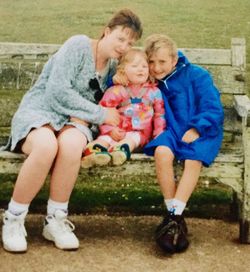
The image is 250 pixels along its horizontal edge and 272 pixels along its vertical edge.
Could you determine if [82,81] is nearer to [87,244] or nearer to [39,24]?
[87,244]

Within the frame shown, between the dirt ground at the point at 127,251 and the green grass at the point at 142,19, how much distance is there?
5209 mm

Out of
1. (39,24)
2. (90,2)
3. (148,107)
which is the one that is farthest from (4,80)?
(90,2)

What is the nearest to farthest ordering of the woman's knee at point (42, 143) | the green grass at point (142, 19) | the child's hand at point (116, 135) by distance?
the woman's knee at point (42, 143)
the child's hand at point (116, 135)
the green grass at point (142, 19)

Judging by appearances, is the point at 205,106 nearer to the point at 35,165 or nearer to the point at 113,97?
the point at 113,97

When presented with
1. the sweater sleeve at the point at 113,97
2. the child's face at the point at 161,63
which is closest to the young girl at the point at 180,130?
the child's face at the point at 161,63

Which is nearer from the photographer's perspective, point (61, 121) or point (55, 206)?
point (55, 206)

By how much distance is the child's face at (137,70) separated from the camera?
470cm

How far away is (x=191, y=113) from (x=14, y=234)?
140 cm

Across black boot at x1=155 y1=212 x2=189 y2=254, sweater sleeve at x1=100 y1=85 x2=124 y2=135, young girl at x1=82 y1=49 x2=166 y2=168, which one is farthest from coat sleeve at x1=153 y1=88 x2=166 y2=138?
black boot at x1=155 y1=212 x2=189 y2=254

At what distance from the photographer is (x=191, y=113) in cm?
478

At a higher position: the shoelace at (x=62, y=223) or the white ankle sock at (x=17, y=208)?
the white ankle sock at (x=17, y=208)

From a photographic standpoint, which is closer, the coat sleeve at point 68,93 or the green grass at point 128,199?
the coat sleeve at point 68,93

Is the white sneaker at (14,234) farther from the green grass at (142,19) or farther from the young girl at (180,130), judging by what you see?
the green grass at (142,19)

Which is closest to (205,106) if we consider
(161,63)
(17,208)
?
(161,63)
